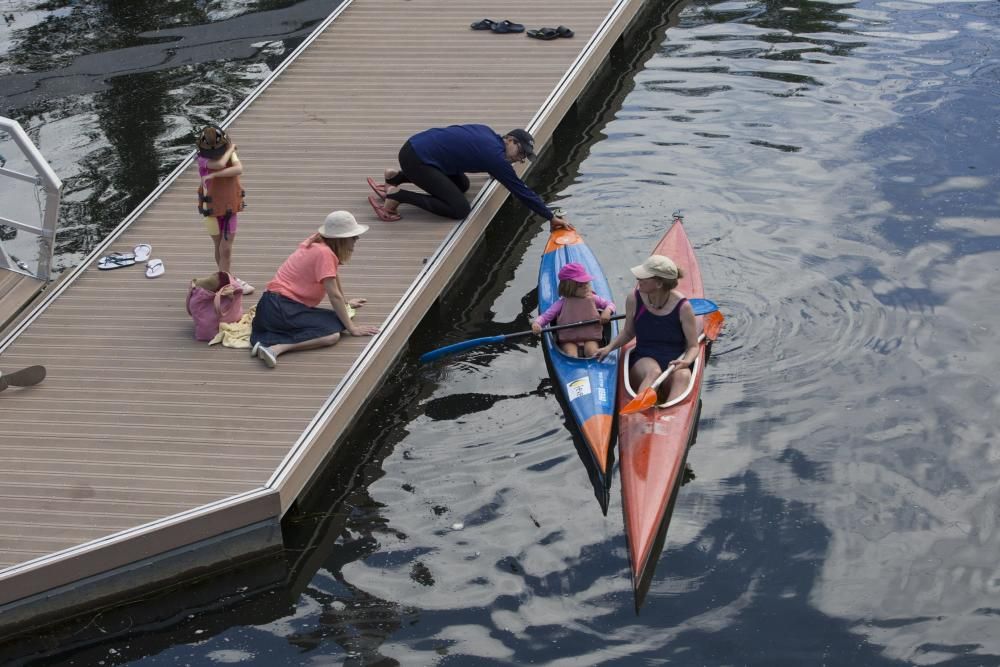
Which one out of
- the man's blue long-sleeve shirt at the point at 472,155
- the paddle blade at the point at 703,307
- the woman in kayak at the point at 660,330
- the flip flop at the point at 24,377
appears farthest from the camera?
the man's blue long-sleeve shirt at the point at 472,155

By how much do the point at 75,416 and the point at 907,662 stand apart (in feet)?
19.4

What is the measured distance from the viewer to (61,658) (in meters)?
7.21

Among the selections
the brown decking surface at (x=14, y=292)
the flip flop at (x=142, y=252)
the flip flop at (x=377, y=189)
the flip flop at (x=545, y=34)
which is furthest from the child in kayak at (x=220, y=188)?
the flip flop at (x=545, y=34)

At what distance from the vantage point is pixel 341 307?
30.0 ft

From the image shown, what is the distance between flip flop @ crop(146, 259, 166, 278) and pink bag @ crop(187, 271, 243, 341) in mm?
1050

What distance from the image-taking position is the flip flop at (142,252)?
1057 centimetres

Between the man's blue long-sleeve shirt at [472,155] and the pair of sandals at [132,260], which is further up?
the man's blue long-sleeve shirt at [472,155]

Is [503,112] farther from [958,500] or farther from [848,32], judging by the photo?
[958,500]

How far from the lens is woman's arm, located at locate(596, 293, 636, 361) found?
8898mm

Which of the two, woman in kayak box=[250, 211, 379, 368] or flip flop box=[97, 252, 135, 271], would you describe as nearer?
woman in kayak box=[250, 211, 379, 368]

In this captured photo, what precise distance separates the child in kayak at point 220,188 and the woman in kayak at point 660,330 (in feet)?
10.4

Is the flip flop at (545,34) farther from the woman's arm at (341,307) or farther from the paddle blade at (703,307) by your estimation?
the woman's arm at (341,307)

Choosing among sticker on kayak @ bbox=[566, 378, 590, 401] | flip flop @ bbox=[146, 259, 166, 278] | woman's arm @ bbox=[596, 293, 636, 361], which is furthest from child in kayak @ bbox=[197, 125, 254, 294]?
woman's arm @ bbox=[596, 293, 636, 361]

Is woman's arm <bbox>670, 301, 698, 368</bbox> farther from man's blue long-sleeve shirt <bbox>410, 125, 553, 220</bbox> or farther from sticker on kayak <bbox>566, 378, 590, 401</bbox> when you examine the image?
man's blue long-sleeve shirt <bbox>410, 125, 553, 220</bbox>
